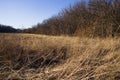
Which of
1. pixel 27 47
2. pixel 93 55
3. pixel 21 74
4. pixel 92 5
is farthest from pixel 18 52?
pixel 92 5

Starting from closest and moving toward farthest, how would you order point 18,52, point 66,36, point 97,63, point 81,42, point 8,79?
point 8,79
point 97,63
point 18,52
point 81,42
point 66,36

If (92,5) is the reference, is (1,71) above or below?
below

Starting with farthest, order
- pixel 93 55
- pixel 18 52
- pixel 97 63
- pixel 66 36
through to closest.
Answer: pixel 66 36 < pixel 18 52 < pixel 93 55 < pixel 97 63

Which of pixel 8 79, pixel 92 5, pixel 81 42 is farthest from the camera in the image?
pixel 92 5

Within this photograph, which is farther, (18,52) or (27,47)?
(27,47)

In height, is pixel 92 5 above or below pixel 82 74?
above

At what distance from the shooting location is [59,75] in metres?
3.91

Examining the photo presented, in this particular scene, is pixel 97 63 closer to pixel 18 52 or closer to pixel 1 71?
pixel 1 71

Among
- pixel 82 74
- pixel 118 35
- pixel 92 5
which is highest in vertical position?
pixel 92 5

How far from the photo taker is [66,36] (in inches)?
364

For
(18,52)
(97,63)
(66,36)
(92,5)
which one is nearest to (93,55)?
(97,63)

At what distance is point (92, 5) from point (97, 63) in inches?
746

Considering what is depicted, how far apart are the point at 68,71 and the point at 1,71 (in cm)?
109

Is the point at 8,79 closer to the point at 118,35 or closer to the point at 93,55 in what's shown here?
the point at 93,55
